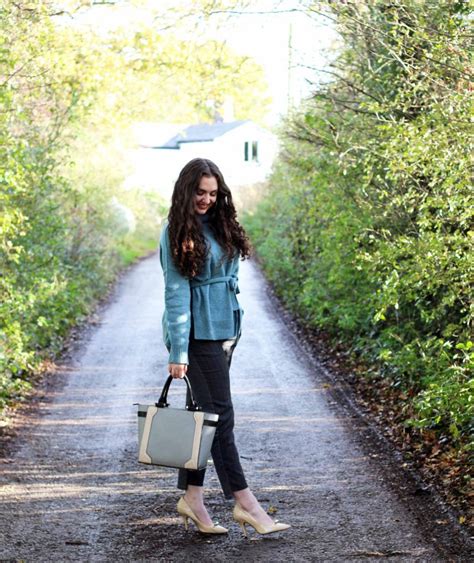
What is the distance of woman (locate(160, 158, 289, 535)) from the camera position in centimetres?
546

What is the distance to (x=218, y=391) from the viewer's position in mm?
5570

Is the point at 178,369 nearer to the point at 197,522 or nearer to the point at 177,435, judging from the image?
the point at 177,435

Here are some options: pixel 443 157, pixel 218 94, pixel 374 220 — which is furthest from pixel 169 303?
pixel 218 94

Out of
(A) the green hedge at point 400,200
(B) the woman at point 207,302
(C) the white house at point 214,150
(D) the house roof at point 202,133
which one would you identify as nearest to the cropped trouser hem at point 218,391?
(B) the woman at point 207,302

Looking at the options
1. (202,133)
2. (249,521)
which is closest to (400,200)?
(249,521)

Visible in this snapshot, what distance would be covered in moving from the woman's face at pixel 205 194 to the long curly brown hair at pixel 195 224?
21 millimetres

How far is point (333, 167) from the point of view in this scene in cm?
1123

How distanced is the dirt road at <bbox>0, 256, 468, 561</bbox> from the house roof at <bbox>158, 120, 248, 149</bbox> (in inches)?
2316

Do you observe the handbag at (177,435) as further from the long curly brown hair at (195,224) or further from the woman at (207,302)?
the long curly brown hair at (195,224)

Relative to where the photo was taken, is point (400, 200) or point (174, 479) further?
point (400, 200)

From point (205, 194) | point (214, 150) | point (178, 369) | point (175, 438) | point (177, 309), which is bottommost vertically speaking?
point (175, 438)

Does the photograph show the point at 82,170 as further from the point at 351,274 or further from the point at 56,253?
the point at 351,274

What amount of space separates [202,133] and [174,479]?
6638 cm

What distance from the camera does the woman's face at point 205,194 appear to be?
18.2ft
